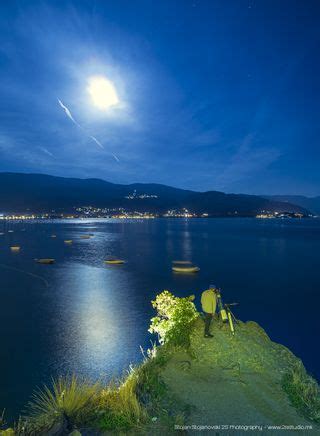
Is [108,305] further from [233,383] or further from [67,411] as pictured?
[67,411]

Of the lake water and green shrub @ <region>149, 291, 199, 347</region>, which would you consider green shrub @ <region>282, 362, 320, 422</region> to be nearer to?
green shrub @ <region>149, 291, 199, 347</region>

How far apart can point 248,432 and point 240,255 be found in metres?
71.6

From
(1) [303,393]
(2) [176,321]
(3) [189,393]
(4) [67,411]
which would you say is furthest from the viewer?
(2) [176,321]

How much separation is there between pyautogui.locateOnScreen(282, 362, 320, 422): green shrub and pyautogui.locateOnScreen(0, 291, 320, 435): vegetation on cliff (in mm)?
30

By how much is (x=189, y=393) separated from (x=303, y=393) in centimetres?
400

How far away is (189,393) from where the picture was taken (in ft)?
39.0

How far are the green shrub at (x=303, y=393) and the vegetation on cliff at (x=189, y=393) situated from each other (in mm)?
30

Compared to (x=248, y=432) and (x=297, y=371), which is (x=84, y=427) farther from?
(x=297, y=371)

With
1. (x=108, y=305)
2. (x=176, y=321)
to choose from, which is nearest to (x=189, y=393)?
(x=176, y=321)

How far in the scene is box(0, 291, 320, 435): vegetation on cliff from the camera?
10.4 metres

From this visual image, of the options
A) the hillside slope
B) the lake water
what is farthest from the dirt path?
the lake water

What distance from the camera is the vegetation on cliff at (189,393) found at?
10391 millimetres

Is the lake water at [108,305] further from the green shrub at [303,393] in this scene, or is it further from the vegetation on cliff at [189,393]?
the green shrub at [303,393]

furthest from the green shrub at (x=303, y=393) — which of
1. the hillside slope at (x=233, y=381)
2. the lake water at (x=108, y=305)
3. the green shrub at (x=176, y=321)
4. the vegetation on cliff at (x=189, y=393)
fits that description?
the lake water at (x=108, y=305)
